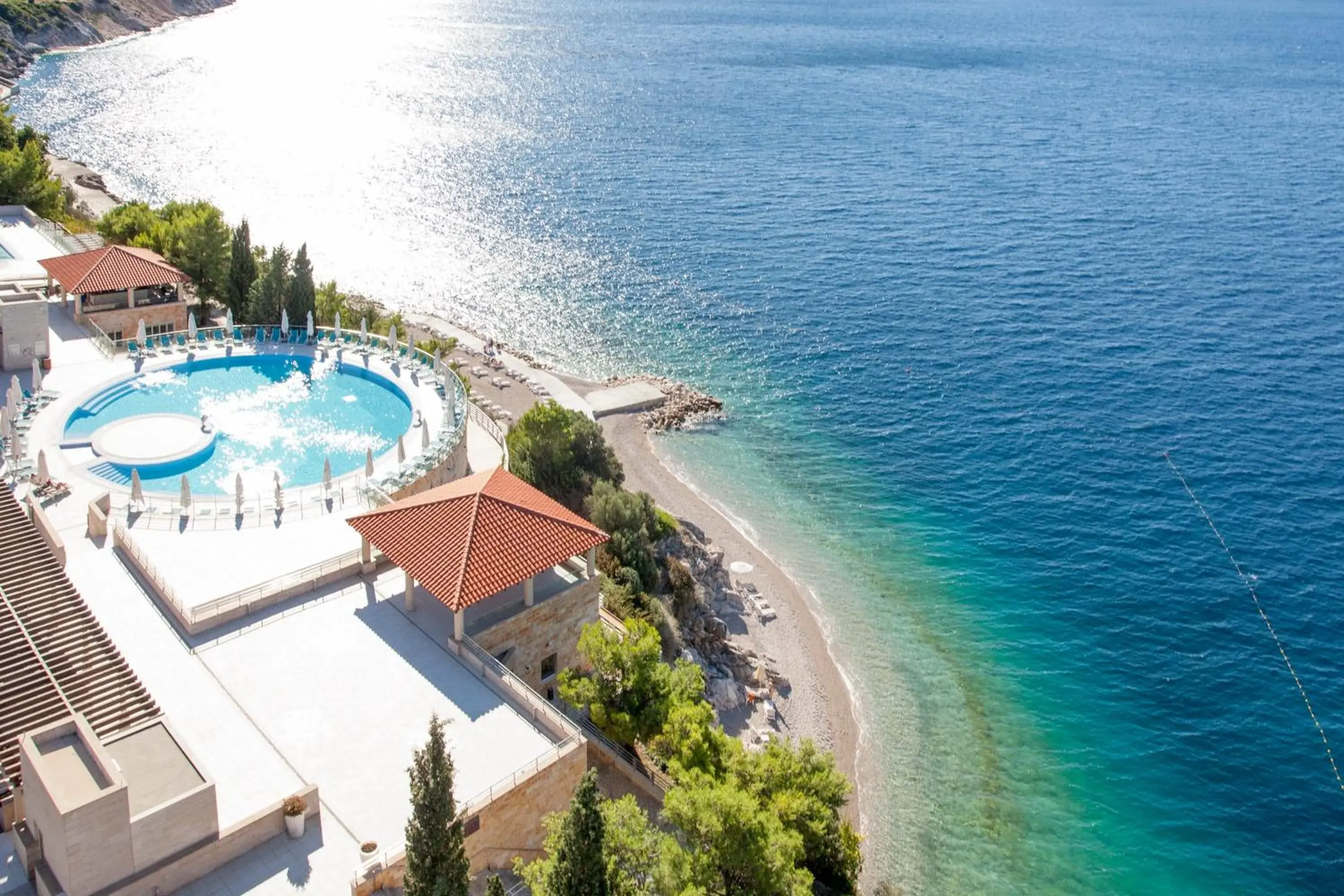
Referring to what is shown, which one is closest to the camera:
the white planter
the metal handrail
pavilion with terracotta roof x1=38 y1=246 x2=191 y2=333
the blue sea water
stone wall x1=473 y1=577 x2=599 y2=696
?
the white planter

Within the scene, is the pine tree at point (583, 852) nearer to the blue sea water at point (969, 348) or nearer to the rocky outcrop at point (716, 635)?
the blue sea water at point (969, 348)

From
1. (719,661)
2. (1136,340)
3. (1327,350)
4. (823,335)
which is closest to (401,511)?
(719,661)

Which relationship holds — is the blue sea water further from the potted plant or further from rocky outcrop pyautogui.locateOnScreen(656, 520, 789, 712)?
the potted plant

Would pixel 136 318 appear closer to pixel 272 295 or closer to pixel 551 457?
pixel 272 295

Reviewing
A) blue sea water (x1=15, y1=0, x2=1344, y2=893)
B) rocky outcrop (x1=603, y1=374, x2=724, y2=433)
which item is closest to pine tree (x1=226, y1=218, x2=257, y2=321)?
blue sea water (x1=15, y1=0, x2=1344, y2=893)

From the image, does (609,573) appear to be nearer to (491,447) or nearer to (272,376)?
(491,447)

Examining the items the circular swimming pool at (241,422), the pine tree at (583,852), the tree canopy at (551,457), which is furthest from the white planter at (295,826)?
the tree canopy at (551,457)

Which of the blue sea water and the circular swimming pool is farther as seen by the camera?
the circular swimming pool

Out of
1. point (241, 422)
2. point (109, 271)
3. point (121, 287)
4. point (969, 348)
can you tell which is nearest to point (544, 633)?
point (241, 422)
